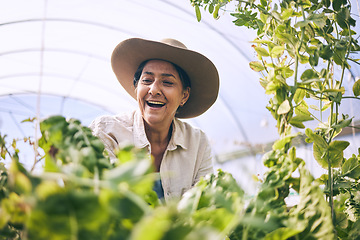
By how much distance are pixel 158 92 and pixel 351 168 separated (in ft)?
2.84

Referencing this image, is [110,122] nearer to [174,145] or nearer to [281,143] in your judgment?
[174,145]

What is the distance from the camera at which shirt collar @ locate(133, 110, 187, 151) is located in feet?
3.97

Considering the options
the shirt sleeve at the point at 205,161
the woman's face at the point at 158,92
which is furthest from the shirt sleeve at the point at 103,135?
the shirt sleeve at the point at 205,161

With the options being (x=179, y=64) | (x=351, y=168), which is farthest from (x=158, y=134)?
(x=351, y=168)

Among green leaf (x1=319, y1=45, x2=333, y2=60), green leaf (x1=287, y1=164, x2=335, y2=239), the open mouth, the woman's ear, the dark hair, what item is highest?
the dark hair

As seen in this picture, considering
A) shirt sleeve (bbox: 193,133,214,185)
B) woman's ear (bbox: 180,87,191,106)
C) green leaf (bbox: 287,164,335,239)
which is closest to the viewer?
green leaf (bbox: 287,164,335,239)

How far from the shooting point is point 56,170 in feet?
0.53

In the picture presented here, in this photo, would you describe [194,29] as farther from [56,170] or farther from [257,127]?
[56,170]

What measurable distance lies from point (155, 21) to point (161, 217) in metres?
4.52

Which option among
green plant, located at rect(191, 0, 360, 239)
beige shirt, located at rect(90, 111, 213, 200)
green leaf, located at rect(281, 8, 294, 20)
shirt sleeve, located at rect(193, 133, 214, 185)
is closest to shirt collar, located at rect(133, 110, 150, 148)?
beige shirt, located at rect(90, 111, 213, 200)

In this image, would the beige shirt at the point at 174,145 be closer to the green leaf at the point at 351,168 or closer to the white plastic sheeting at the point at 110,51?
the green leaf at the point at 351,168

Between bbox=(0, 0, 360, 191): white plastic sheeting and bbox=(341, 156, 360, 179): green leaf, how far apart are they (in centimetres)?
306

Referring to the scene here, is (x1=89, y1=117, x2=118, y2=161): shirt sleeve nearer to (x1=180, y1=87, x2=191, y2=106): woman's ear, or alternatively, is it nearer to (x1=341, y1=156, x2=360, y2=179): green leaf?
(x1=180, y1=87, x2=191, y2=106): woman's ear

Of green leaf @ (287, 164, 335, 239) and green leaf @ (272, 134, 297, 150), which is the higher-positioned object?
green leaf @ (272, 134, 297, 150)
